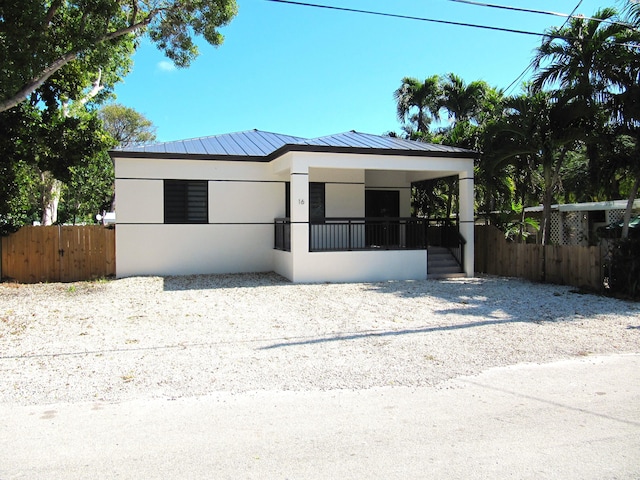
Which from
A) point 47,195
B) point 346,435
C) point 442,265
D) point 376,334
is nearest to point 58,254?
point 376,334

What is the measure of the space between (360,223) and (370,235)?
2.71 m

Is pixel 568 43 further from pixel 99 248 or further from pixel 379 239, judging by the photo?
pixel 99 248

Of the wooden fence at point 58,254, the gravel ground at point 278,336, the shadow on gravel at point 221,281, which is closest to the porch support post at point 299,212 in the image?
the shadow on gravel at point 221,281

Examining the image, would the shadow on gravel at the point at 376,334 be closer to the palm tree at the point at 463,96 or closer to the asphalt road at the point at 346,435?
the asphalt road at the point at 346,435

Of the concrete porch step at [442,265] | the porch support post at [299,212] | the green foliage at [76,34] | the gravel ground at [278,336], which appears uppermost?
the green foliage at [76,34]

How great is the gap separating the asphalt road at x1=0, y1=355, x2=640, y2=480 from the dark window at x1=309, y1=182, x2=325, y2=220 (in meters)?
10.6

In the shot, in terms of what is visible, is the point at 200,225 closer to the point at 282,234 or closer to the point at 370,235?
the point at 282,234

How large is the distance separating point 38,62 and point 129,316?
6725mm

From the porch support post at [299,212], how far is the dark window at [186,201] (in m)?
3.23

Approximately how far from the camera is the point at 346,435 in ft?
12.3

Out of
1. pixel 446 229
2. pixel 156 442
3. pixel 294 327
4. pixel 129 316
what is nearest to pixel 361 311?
pixel 294 327

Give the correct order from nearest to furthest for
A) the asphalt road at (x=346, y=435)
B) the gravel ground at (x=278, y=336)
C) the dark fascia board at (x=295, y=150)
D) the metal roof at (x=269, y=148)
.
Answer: the asphalt road at (x=346, y=435)
the gravel ground at (x=278, y=336)
the dark fascia board at (x=295, y=150)
the metal roof at (x=269, y=148)

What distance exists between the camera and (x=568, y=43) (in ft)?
38.7

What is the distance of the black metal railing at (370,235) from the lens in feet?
43.6
